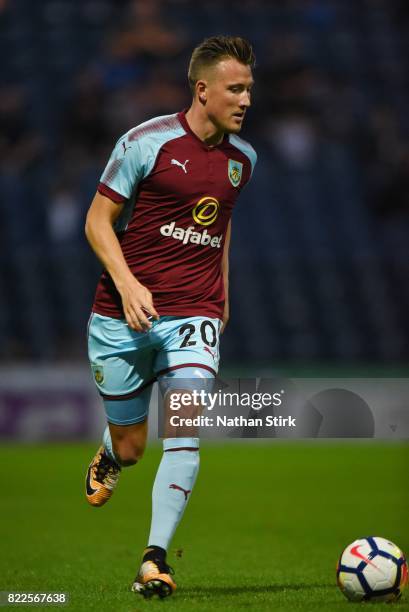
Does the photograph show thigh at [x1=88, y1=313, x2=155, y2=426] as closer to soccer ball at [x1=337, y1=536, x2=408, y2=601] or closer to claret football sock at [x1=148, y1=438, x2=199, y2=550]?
claret football sock at [x1=148, y1=438, x2=199, y2=550]

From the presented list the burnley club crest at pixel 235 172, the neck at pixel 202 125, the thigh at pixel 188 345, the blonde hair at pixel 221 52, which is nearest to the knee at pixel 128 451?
the thigh at pixel 188 345

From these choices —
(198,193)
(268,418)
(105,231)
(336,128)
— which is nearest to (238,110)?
(198,193)

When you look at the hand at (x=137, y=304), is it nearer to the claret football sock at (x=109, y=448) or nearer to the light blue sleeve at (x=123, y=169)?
the light blue sleeve at (x=123, y=169)

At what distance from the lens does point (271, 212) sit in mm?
15477

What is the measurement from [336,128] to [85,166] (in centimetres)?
375

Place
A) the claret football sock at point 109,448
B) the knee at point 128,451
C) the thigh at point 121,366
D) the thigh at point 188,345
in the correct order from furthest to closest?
the claret football sock at point 109,448
the knee at point 128,451
the thigh at point 121,366
the thigh at point 188,345

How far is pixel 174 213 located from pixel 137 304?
0.61m

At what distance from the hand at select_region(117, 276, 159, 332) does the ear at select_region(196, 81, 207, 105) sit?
0.90 metres

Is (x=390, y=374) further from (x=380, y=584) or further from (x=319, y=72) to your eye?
(x=380, y=584)

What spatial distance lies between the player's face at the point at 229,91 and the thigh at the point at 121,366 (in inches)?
39.5

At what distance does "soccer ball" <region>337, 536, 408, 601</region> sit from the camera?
15.6 feet

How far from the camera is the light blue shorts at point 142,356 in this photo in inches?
200

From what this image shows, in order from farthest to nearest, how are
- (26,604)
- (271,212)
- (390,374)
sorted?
(271,212) < (390,374) < (26,604)

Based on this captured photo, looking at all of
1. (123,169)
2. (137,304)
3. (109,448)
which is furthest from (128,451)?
(123,169)
